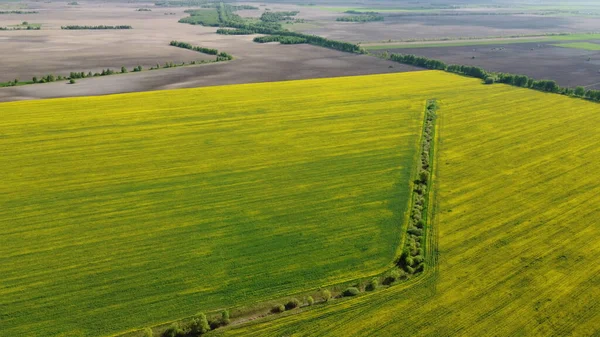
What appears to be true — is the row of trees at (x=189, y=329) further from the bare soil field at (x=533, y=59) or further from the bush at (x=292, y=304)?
the bare soil field at (x=533, y=59)

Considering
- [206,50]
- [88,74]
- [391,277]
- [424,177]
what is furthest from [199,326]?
[206,50]

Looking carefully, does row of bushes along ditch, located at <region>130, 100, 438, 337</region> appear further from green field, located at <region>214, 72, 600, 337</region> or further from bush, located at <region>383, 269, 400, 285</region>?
green field, located at <region>214, 72, 600, 337</region>

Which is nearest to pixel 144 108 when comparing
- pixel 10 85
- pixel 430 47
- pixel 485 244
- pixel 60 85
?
pixel 60 85

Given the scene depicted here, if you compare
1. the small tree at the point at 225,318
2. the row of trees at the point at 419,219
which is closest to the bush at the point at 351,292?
the row of trees at the point at 419,219

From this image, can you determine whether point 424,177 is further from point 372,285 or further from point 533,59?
point 533,59

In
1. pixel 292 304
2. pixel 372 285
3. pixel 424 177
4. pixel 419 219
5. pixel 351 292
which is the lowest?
pixel 292 304

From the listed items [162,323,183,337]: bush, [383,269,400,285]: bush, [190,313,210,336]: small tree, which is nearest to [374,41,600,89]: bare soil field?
[383,269,400,285]: bush
